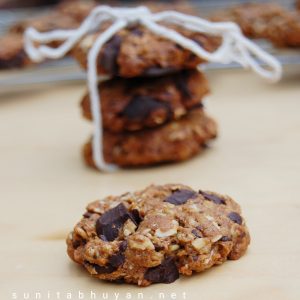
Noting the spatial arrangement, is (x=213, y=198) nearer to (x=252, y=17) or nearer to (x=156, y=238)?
(x=156, y=238)

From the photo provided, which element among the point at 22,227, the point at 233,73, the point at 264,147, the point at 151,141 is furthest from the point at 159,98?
the point at 233,73

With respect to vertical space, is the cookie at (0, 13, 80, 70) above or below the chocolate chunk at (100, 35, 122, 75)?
below

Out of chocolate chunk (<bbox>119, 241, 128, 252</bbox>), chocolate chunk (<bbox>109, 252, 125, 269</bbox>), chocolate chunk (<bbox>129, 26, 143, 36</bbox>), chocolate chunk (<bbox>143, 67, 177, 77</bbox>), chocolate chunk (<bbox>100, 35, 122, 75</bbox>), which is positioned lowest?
chocolate chunk (<bbox>109, 252, 125, 269</bbox>)

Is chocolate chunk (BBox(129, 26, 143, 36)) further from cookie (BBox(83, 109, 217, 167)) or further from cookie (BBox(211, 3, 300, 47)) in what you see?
cookie (BBox(211, 3, 300, 47))

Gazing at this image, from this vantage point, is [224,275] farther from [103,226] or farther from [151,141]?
[151,141]

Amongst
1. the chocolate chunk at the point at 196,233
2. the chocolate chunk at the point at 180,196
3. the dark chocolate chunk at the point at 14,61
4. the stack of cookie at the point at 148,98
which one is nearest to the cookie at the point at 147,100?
the stack of cookie at the point at 148,98

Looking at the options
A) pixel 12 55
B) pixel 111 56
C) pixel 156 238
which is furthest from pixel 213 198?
pixel 12 55

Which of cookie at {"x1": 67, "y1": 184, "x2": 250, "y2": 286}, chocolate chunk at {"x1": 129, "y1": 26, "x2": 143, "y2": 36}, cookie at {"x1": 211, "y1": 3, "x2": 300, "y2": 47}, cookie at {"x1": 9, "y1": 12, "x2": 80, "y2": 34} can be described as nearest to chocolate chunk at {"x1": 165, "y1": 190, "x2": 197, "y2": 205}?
cookie at {"x1": 67, "y1": 184, "x2": 250, "y2": 286}

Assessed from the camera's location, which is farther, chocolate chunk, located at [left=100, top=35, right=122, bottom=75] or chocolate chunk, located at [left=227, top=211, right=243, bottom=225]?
chocolate chunk, located at [left=100, top=35, right=122, bottom=75]
